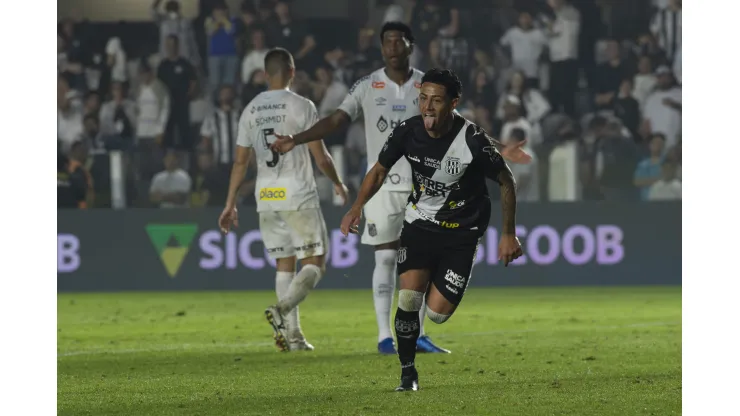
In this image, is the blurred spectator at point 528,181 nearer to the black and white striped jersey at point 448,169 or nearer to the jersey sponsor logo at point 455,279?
the black and white striped jersey at point 448,169

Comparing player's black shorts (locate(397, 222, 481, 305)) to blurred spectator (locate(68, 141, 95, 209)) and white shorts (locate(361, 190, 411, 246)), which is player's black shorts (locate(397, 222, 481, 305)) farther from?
blurred spectator (locate(68, 141, 95, 209))

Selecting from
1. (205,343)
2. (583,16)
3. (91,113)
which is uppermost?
(583,16)

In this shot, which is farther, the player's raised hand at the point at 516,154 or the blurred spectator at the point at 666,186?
the blurred spectator at the point at 666,186

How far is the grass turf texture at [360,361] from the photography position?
6.87 m

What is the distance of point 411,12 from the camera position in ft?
59.1

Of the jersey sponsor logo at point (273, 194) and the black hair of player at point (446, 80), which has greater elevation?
the black hair of player at point (446, 80)

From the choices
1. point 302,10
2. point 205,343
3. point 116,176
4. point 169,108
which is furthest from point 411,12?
point 205,343

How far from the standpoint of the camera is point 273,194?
9742mm

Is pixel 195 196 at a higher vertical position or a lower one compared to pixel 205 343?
higher

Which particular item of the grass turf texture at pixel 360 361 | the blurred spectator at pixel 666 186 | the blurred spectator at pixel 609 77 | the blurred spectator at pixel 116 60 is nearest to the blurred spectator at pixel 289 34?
the blurred spectator at pixel 116 60

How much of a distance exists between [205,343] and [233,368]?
2.01m

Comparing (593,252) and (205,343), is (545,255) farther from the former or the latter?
(205,343)

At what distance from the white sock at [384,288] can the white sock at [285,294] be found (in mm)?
666

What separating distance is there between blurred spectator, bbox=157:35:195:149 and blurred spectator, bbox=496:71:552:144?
3988 mm
